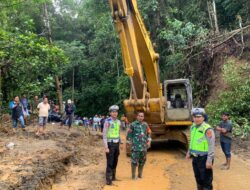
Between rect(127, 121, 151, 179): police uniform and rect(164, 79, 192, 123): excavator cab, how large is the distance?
4071 mm

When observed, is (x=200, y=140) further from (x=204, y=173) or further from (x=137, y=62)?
(x=137, y=62)

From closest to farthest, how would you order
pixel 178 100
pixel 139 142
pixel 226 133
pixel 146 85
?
pixel 139 142 < pixel 226 133 < pixel 146 85 < pixel 178 100

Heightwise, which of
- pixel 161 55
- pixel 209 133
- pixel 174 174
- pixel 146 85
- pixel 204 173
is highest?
pixel 161 55

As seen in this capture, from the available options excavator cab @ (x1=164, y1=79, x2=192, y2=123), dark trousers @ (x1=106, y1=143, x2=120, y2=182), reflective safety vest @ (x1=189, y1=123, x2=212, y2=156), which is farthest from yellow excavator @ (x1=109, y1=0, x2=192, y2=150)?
reflective safety vest @ (x1=189, y1=123, x2=212, y2=156)

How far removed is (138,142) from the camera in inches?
333

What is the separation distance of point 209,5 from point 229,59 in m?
5.71

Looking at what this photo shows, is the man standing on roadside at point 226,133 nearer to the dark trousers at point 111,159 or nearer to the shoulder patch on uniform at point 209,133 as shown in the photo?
the dark trousers at point 111,159

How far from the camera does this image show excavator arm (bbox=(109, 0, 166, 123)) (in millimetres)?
10195

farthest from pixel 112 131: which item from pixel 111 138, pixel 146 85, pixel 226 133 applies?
pixel 226 133

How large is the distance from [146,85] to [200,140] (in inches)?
187

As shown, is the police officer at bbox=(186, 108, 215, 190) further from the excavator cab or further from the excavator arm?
the excavator cab

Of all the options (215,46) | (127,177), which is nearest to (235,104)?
(215,46)

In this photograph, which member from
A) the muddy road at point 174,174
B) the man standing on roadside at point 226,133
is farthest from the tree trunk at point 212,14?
the man standing on roadside at point 226,133

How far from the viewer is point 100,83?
35.5 meters
